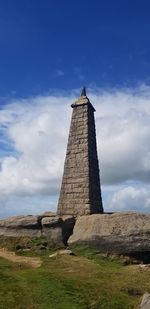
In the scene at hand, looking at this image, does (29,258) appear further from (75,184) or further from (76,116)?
(76,116)

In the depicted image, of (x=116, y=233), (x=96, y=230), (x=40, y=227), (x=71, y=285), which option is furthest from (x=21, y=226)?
(x=71, y=285)

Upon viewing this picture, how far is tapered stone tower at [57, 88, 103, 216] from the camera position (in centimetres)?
2278

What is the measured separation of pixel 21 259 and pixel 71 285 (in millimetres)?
5230

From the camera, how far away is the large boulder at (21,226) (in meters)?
22.4

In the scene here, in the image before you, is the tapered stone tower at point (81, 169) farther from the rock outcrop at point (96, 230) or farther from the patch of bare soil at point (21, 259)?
the patch of bare soil at point (21, 259)

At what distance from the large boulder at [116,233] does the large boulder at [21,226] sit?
2.29 m

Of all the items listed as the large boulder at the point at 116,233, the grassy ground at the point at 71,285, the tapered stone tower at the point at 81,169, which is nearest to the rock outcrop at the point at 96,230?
the large boulder at the point at 116,233

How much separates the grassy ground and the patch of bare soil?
347 mm

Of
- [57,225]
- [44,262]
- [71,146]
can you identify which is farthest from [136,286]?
[71,146]

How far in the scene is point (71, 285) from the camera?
45.6 feet

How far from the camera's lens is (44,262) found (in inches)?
698

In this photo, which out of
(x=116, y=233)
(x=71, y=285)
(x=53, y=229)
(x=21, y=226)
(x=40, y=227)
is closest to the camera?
(x=71, y=285)

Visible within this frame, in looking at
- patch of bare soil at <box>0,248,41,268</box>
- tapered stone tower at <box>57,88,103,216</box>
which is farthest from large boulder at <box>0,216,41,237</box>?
patch of bare soil at <box>0,248,41,268</box>

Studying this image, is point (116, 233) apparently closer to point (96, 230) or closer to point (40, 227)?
point (96, 230)
